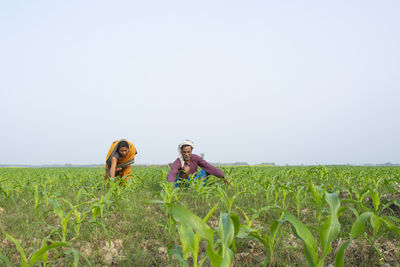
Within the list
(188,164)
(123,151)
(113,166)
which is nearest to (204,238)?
(188,164)

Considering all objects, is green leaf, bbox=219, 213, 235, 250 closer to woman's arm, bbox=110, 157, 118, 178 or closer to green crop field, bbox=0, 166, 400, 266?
green crop field, bbox=0, 166, 400, 266

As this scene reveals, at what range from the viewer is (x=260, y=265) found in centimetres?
211

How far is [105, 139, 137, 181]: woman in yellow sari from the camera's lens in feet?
19.9

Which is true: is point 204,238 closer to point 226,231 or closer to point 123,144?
point 226,231

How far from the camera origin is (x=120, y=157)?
6.36 metres

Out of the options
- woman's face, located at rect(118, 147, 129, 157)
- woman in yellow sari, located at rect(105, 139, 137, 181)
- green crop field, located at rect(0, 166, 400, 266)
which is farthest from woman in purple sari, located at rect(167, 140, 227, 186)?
green crop field, located at rect(0, 166, 400, 266)

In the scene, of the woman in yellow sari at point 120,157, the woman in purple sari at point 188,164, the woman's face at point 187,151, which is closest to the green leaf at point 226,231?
the woman in purple sari at point 188,164

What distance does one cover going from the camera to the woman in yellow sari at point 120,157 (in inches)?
239

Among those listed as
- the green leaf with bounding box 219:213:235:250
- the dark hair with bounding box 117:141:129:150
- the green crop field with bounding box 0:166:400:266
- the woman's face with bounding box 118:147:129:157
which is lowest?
the green crop field with bounding box 0:166:400:266

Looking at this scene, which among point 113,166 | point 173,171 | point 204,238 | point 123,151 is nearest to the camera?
point 204,238

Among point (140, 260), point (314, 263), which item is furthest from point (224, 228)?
point (140, 260)

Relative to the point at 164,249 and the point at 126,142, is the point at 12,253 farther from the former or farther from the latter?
the point at 126,142

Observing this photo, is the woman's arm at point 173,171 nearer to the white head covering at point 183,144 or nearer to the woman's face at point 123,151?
the white head covering at point 183,144

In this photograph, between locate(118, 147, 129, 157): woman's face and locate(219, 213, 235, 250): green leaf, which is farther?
locate(118, 147, 129, 157): woman's face
